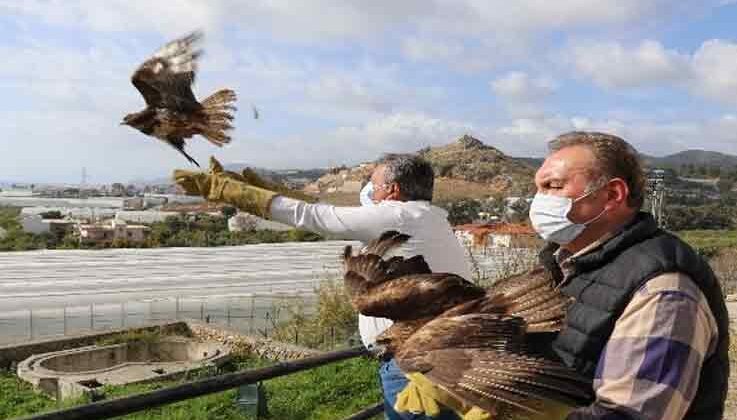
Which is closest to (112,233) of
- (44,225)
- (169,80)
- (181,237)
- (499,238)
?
(181,237)

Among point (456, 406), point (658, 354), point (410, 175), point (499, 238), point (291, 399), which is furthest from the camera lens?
point (499, 238)

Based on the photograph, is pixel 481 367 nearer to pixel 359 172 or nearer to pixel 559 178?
pixel 559 178

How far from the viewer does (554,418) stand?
1471mm

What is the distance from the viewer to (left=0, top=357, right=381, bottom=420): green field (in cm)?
908

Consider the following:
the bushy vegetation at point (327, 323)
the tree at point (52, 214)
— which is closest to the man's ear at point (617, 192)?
the bushy vegetation at point (327, 323)

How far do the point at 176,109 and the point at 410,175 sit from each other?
896 mm

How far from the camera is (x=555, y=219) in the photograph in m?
1.72

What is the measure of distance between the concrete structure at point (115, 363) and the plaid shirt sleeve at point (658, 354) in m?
10.5

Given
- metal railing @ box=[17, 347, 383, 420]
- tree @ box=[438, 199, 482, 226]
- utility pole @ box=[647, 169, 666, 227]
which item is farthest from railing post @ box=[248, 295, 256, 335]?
metal railing @ box=[17, 347, 383, 420]

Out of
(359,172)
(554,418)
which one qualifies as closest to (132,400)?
(554,418)

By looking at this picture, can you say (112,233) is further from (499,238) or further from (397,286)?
(397,286)

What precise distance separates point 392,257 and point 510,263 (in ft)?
29.6

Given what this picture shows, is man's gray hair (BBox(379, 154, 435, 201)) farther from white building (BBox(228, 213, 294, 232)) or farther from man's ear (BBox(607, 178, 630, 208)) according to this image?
man's ear (BBox(607, 178, 630, 208))

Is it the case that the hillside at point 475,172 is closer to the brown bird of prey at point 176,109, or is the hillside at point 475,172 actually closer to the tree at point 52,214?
the brown bird of prey at point 176,109
